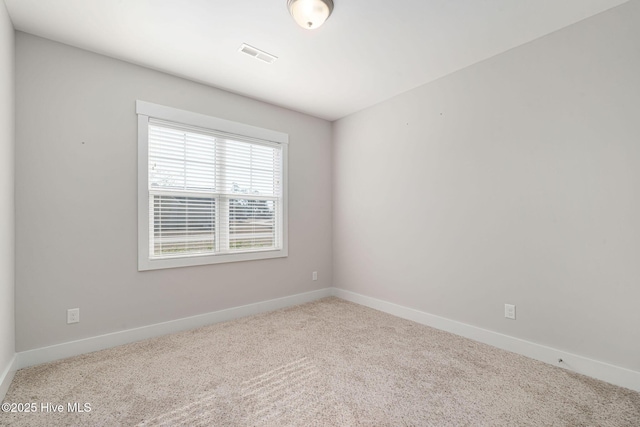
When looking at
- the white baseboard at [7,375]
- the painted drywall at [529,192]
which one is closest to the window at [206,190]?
the white baseboard at [7,375]

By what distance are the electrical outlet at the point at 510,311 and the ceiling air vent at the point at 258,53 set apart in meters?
3.05

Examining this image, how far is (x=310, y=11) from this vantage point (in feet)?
6.34

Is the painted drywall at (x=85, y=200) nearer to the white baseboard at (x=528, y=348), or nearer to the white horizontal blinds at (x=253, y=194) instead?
the white horizontal blinds at (x=253, y=194)

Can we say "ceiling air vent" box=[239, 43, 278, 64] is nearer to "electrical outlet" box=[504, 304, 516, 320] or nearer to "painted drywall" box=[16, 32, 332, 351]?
"painted drywall" box=[16, 32, 332, 351]

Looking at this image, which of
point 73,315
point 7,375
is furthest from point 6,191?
point 7,375

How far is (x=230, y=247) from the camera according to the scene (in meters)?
3.35

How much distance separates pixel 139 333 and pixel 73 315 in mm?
542

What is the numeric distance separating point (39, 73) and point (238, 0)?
69.1 inches

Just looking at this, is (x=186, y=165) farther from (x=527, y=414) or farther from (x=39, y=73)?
(x=527, y=414)

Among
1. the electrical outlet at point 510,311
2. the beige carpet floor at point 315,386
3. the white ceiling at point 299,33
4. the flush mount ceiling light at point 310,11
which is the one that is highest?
the white ceiling at point 299,33

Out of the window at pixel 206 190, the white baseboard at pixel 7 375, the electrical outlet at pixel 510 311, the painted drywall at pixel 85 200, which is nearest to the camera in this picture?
the white baseboard at pixel 7 375

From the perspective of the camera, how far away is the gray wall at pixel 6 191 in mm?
1885

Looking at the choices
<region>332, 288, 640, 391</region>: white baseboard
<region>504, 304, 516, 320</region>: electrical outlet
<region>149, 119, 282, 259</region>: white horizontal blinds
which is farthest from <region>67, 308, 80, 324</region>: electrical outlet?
<region>504, 304, 516, 320</region>: electrical outlet

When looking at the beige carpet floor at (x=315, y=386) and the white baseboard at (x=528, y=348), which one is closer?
the beige carpet floor at (x=315, y=386)
